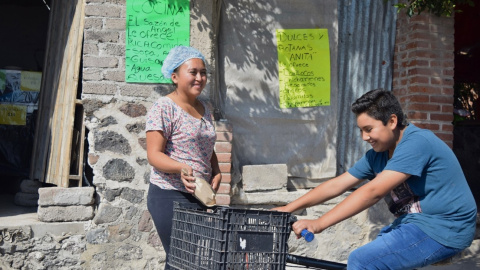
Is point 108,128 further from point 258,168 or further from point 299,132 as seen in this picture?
point 299,132

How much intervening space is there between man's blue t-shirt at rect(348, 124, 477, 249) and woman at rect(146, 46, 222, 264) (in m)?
1.17

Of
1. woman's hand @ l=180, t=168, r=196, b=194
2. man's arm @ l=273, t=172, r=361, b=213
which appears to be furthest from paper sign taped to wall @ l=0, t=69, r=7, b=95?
man's arm @ l=273, t=172, r=361, b=213

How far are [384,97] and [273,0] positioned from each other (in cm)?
278

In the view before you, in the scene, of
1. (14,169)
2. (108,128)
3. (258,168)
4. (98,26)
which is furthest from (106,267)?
(14,169)

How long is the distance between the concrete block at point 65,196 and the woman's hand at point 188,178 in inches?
82.5

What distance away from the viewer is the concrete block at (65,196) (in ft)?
17.0

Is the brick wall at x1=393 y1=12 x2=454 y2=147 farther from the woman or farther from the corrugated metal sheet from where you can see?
the woman

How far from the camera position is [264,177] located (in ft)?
18.2

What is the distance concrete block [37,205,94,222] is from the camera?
5.18 meters

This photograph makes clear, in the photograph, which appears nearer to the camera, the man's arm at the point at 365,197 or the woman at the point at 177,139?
the man's arm at the point at 365,197

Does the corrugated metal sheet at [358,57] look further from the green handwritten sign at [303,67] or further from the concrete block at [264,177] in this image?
the concrete block at [264,177]

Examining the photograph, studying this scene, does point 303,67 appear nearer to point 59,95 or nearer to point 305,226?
point 59,95

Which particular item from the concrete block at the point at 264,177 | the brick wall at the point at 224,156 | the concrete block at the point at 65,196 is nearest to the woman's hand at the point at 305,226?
the brick wall at the point at 224,156

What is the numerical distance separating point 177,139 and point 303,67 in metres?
2.43
